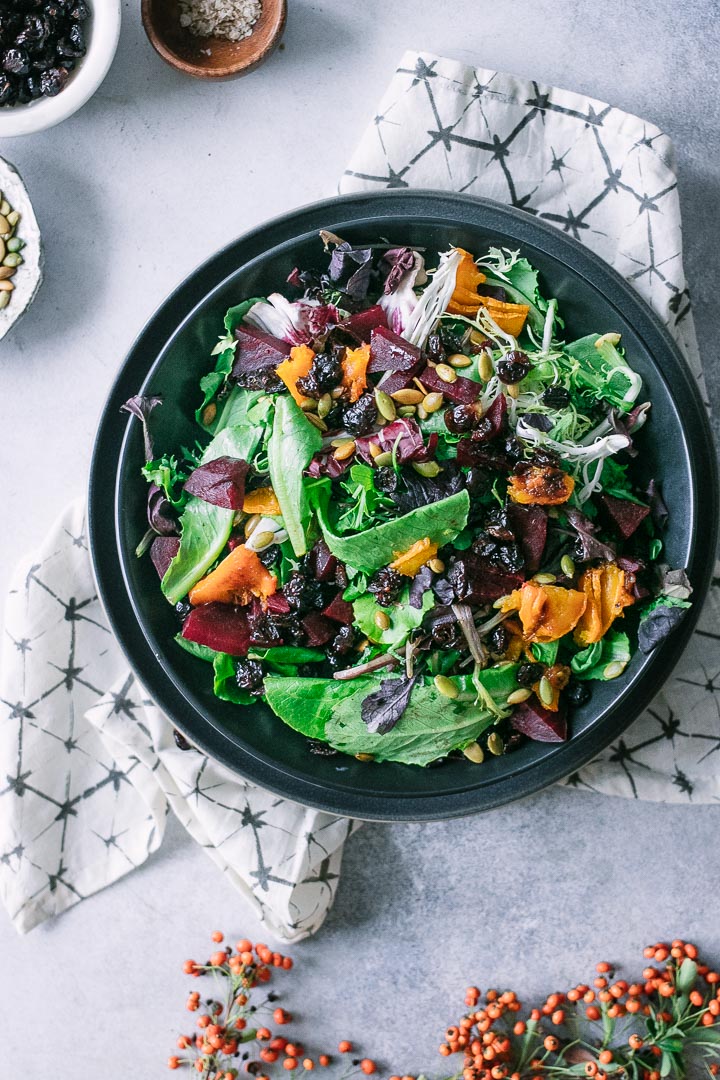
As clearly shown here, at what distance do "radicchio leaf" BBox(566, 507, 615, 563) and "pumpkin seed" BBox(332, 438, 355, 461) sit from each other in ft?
1.79

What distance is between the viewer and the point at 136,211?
288cm

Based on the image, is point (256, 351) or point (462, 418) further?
point (256, 351)

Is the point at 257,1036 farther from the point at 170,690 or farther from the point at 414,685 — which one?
the point at 414,685

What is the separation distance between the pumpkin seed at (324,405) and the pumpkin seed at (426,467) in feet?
0.82

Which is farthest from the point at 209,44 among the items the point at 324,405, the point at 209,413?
the point at 324,405

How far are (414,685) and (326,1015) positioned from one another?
55.8 inches

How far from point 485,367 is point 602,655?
773 millimetres

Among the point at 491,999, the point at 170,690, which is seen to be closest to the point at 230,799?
the point at 170,690

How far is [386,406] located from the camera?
7.24 ft

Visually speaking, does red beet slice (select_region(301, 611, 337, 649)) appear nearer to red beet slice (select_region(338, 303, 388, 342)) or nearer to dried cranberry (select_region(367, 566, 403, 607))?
dried cranberry (select_region(367, 566, 403, 607))

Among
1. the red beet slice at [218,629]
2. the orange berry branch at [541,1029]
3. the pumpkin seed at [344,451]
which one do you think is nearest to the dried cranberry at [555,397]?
the pumpkin seed at [344,451]

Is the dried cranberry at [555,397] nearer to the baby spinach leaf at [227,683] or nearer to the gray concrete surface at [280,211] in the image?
the gray concrete surface at [280,211]

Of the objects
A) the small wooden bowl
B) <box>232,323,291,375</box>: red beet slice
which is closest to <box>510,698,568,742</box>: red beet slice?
<box>232,323,291,375</box>: red beet slice

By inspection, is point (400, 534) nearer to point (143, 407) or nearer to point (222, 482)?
point (222, 482)
